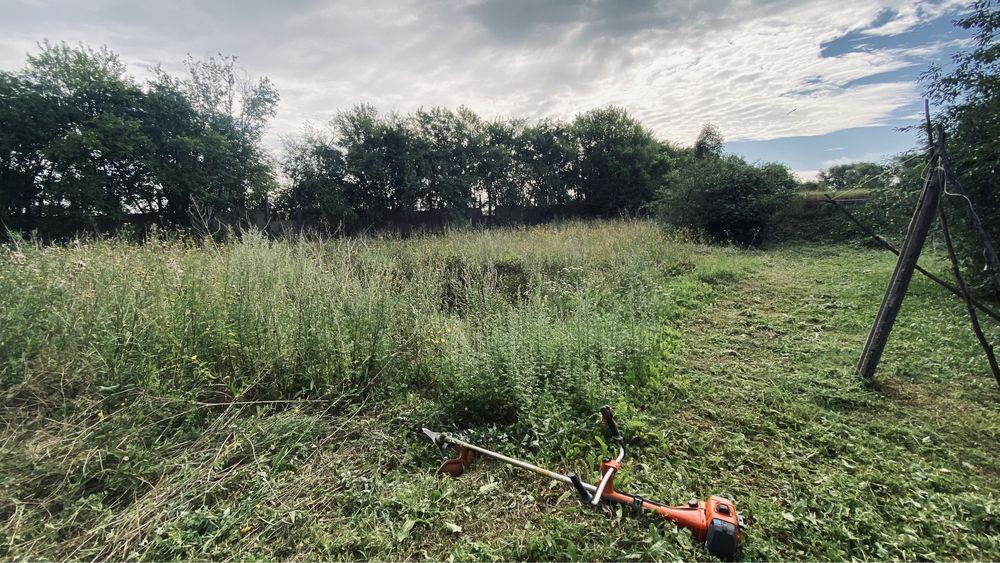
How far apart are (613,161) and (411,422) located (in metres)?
21.1

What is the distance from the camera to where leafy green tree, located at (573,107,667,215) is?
20734mm

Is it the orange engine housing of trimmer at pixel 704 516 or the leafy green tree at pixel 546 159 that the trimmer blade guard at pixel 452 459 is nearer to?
the orange engine housing of trimmer at pixel 704 516

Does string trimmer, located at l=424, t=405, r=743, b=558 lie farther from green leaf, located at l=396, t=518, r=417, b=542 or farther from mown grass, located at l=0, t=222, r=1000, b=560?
green leaf, located at l=396, t=518, r=417, b=542

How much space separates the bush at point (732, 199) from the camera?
36.4 feet

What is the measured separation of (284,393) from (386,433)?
0.86 metres

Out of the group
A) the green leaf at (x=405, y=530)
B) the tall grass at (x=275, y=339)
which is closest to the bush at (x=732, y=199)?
the tall grass at (x=275, y=339)

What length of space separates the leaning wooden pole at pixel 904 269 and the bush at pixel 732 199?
9491 millimetres

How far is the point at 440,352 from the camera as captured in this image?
2.95 m

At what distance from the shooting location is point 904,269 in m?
2.57

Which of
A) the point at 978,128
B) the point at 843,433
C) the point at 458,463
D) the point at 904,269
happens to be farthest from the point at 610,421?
the point at 978,128

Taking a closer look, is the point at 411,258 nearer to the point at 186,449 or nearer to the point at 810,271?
the point at 186,449

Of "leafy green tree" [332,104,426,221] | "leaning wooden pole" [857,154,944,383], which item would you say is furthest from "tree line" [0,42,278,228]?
"leaning wooden pole" [857,154,944,383]

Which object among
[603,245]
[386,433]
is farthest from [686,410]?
[603,245]

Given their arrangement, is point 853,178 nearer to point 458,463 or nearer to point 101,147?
point 458,463
